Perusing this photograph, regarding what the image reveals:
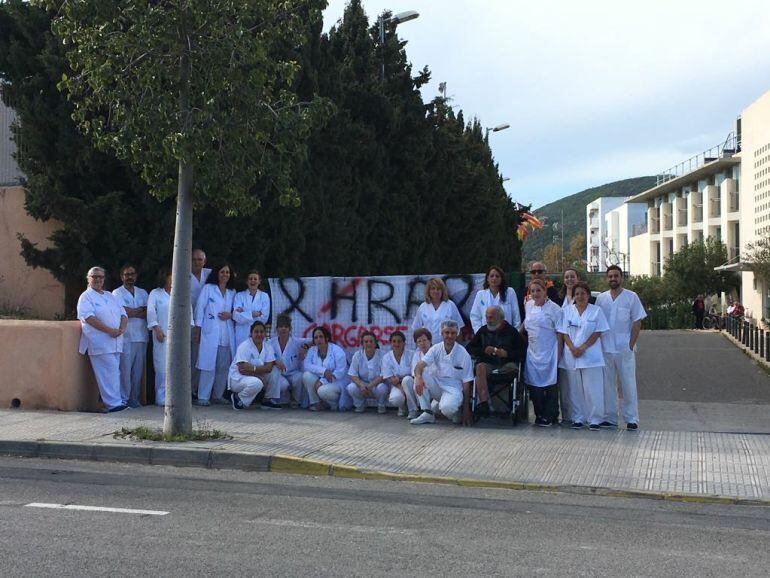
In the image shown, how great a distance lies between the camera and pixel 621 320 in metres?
11.2

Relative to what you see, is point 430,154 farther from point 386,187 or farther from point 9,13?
point 9,13

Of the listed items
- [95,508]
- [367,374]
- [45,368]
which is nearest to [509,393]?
[367,374]

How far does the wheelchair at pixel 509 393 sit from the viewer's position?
1112 centimetres

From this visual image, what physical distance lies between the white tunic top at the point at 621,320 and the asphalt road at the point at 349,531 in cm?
345

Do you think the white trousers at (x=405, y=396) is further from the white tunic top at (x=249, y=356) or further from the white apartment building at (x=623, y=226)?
the white apartment building at (x=623, y=226)

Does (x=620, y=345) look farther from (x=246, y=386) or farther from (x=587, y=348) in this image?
(x=246, y=386)

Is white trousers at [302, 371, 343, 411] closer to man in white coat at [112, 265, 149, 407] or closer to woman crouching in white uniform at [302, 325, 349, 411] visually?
woman crouching in white uniform at [302, 325, 349, 411]

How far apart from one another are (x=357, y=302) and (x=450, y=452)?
3987 mm

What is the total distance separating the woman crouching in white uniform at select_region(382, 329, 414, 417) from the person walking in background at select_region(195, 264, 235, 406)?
2.49m

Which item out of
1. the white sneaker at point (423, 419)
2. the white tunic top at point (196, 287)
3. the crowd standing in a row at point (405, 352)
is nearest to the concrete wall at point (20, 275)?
the crowd standing in a row at point (405, 352)

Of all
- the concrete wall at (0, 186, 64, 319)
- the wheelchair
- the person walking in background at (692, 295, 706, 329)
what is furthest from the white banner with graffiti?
the person walking in background at (692, 295, 706, 329)

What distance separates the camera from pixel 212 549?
238 inches

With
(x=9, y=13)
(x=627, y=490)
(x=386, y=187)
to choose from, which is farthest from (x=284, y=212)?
(x=627, y=490)

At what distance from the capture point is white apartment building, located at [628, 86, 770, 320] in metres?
43.7
